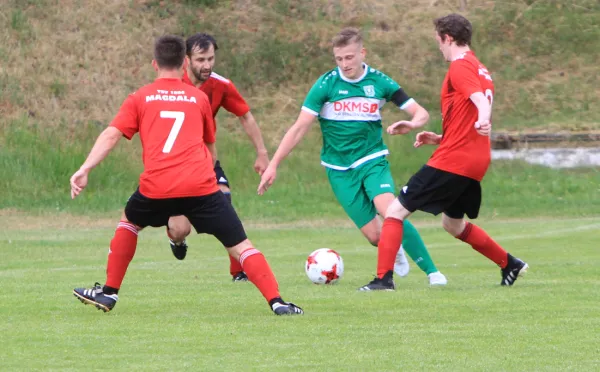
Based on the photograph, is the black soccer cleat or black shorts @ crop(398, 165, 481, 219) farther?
the black soccer cleat

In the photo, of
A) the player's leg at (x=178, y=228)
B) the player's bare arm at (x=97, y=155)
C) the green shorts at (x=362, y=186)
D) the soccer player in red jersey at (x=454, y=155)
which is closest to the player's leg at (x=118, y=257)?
the player's bare arm at (x=97, y=155)

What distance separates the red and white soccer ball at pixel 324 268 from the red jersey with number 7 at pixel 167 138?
267 centimetres

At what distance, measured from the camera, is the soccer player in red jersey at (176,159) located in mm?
7703

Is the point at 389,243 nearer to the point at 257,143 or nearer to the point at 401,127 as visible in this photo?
the point at 401,127

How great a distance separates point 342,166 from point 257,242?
7.51m

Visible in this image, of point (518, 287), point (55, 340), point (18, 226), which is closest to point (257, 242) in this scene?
point (18, 226)

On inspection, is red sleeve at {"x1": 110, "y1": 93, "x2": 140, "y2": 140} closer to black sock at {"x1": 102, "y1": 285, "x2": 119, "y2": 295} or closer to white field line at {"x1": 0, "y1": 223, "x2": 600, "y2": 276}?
black sock at {"x1": 102, "y1": 285, "x2": 119, "y2": 295}

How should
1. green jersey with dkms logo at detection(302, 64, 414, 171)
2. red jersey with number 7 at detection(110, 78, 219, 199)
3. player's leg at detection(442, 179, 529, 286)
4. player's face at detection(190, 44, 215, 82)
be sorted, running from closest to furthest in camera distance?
red jersey with number 7 at detection(110, 78, 219, 199) → player's leg at detection(442, 179, 529, 286) → green jersey with dkms logo at detection(302, 64, 414, 171) → player's face at detection(190, 44, 215, 82)

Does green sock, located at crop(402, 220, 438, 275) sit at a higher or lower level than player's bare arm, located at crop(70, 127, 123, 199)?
lower

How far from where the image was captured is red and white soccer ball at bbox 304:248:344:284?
33.7 ft

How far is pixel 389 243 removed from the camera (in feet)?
30.0

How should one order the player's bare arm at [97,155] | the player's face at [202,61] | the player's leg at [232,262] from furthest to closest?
the player's leg at [232,262]
the player's face at [202,61]
the player's bare arm at [97,155]

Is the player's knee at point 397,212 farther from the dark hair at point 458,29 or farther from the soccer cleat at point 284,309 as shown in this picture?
the soccer cleat at point 284,309

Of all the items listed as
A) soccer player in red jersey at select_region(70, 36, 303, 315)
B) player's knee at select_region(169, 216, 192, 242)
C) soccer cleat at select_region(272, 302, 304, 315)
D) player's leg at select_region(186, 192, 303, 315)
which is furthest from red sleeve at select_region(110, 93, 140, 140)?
player's knee at select_region(169, 216, 192, 242)
